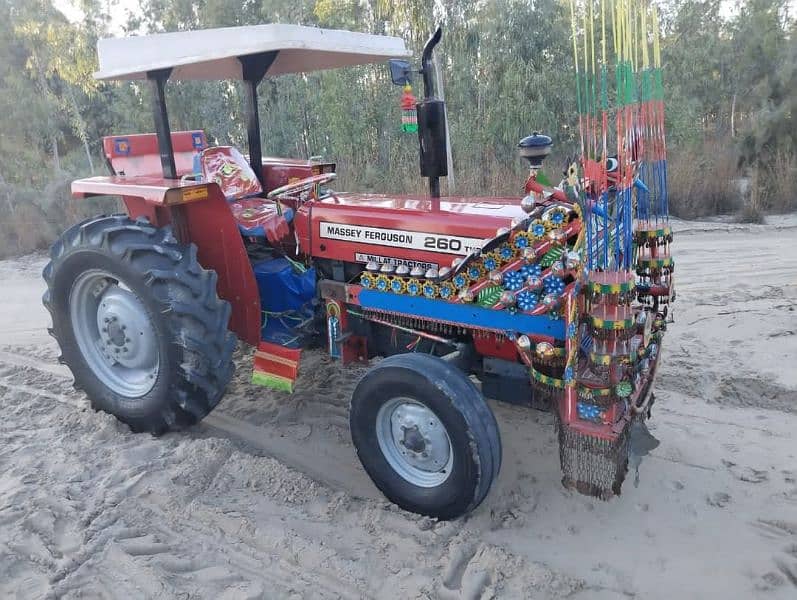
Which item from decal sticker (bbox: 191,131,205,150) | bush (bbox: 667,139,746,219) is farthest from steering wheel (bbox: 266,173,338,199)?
bush (bbox: 667,139,746,219)

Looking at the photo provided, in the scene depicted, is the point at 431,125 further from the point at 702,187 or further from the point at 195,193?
the point at 702,187

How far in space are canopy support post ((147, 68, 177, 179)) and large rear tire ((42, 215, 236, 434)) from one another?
423 mm

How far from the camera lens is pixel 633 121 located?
2363 mm

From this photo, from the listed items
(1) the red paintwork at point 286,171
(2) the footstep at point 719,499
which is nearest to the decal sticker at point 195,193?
(1) the red paintwork at point 286,171

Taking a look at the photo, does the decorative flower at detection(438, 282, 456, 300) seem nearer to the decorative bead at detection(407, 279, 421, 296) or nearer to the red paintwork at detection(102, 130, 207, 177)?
the decorative bead at detection(407, 279, 421, 296)

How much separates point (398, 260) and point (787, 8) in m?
13.3

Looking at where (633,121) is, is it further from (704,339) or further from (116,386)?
(116,386)

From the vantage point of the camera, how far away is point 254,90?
13.0 ft

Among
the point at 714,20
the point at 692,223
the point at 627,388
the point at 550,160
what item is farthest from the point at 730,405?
the point at 714,20

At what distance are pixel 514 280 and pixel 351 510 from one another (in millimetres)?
1274

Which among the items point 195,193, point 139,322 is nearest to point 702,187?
point 195,193

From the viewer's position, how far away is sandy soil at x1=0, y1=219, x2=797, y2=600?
2.43 metres

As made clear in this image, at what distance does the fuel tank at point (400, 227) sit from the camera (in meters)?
2.91

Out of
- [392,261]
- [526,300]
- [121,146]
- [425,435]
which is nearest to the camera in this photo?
[526,300]
